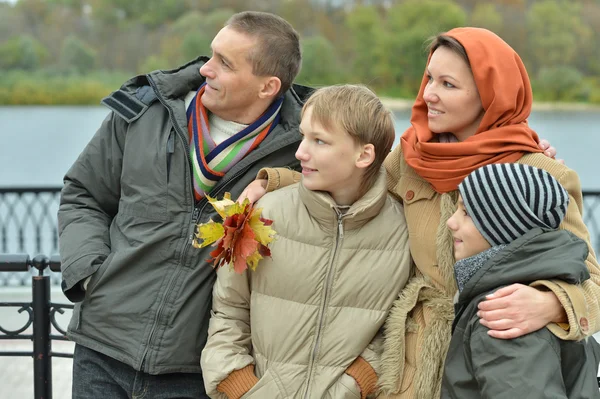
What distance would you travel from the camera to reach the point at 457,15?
7887mm

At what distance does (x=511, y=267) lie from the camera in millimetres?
1522

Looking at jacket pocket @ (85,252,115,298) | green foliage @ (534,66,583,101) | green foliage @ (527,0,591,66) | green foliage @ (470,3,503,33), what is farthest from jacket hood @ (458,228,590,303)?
green foliage @ (470,3,503,33)

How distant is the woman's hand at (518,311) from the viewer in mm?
1478

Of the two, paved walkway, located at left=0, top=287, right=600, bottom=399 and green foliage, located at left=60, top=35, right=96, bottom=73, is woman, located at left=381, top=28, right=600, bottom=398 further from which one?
green foliage, located at left=60, top=35, right=96, bottom=73

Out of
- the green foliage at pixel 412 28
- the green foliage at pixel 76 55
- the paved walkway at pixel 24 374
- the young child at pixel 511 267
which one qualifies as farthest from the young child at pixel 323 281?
the green foliage at pixel 76 55

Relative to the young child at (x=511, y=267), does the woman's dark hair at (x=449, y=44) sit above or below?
above

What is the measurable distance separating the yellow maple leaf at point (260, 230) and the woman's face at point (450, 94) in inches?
17.9

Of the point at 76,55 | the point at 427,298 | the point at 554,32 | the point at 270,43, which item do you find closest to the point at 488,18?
the point at 554,32

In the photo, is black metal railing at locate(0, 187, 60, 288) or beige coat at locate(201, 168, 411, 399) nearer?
beige coat at locate(201, 168, 411, 399)

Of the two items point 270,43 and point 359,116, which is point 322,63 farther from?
point 359,116

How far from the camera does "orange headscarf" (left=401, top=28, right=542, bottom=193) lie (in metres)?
1.65

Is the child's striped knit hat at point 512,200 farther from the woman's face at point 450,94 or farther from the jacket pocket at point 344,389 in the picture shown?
the jacket pocket at point 344,389

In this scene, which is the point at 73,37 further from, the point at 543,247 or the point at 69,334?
the point at 543,247

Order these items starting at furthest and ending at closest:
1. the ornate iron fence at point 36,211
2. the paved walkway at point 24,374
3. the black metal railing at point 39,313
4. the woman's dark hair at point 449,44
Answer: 1. the ornate iron fence at point 36,211
2. the paved walkway at point 24,374
3. the black metal railing at point 39,313
4. the woman's dark hair at point 449,44
